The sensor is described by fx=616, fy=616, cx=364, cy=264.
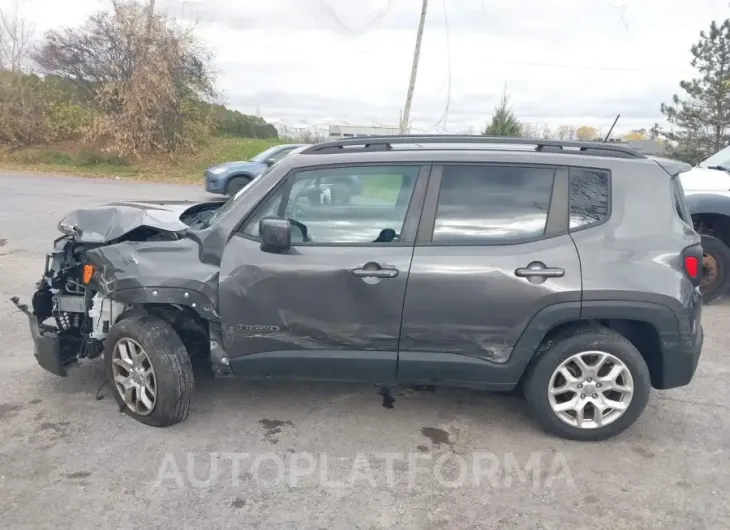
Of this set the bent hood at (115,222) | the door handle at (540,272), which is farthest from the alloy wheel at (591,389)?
the bent hood at (115,222)

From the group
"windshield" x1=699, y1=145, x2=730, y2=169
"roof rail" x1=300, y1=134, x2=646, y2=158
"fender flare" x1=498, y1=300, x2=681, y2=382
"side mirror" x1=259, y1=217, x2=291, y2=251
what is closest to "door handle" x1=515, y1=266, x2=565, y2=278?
"fender flare" x1=498, y1=300, x2=681, y2=382

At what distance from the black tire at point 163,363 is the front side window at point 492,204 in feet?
5.76

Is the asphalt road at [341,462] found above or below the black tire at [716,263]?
below

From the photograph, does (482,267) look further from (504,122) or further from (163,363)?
(504,122)

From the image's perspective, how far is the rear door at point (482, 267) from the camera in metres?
3.55

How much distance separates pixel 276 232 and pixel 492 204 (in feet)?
4.22

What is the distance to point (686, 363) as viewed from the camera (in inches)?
144

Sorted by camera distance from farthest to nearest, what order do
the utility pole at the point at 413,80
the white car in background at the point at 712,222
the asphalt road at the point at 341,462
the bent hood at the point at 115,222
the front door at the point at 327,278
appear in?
the utility pole at the point at 413,80 → the white car in background at the point at 712,222 → the bent hood at the point at 115,222 → the front door at the point at 327,278 → the asphalt road at the point at 341,462

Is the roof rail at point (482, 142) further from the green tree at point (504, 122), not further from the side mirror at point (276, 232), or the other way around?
the green tree at point (504, 122)

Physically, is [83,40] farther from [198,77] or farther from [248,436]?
[248,436]

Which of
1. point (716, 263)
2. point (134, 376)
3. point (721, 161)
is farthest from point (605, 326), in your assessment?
point (721, 161)

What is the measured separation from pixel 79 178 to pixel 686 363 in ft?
69.8

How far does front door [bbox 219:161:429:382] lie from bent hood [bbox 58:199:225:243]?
2.40ft

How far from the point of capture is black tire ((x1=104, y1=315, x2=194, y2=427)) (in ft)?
12.3
